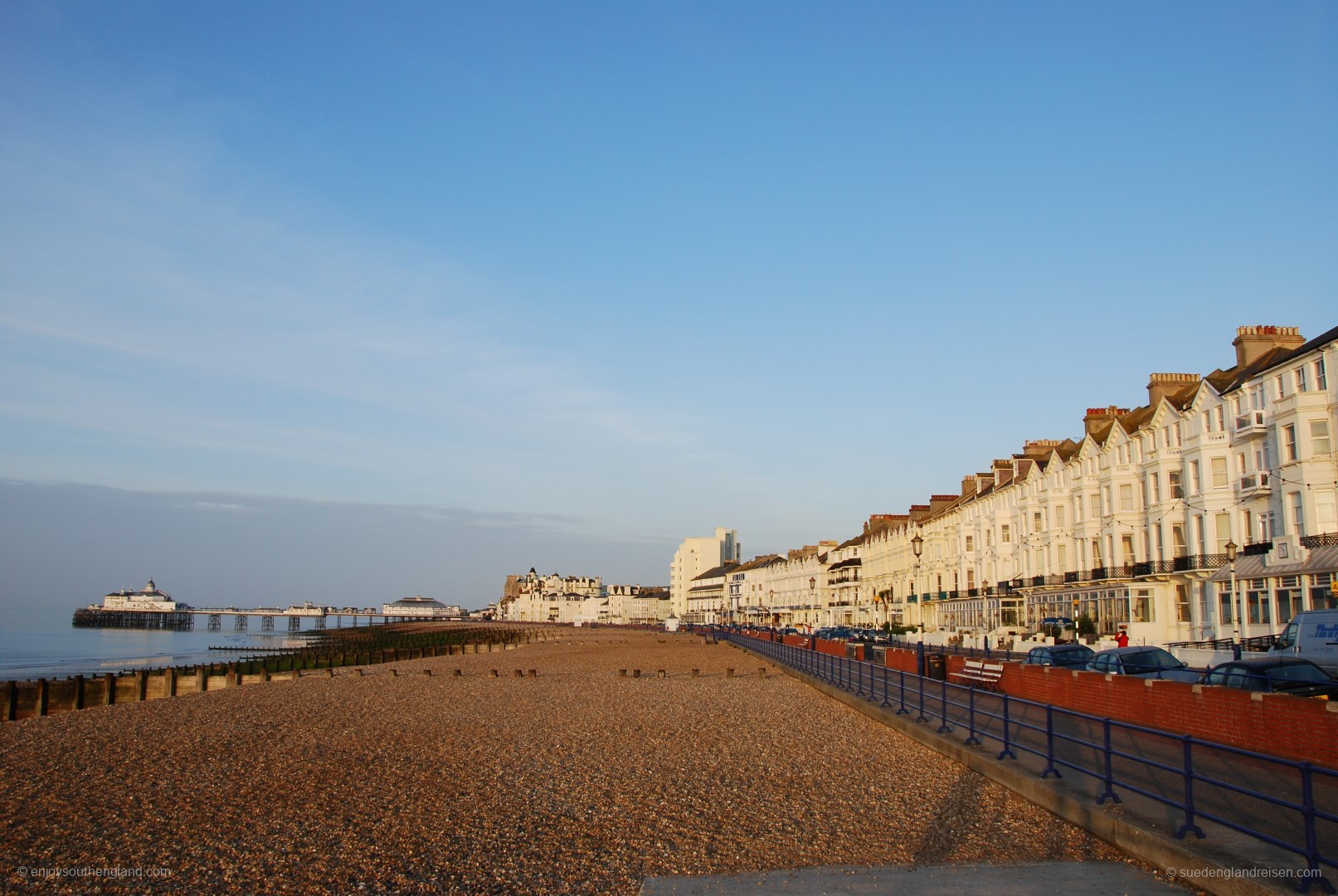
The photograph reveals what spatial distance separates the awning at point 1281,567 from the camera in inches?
1144

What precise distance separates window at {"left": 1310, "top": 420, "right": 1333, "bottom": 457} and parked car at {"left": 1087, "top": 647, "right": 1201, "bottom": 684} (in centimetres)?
1272

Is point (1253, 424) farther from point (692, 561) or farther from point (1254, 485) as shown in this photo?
point (692, 561)

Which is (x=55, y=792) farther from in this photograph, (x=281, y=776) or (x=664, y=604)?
(x=664, y=604)

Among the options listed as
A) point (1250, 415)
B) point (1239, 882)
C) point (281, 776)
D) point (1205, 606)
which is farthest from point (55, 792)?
point (1205, 606)

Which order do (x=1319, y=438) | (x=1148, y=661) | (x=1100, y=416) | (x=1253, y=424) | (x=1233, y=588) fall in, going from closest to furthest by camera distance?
(x=1148, y=661), (x=1319, y=438), (x=1253, y=424), (x=1233, y=588), (x=1100, y=416)

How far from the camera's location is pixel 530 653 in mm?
56344

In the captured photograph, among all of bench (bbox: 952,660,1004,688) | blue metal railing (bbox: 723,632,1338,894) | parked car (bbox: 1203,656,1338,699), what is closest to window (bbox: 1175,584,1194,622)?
bench (bbox: 952,660,1004,688)

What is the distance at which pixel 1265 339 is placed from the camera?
3641 centimetres

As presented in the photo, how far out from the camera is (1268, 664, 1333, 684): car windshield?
16.4m

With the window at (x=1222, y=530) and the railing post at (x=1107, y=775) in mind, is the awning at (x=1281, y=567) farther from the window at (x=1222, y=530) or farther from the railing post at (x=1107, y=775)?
the railing post at (x=1107, y=775)

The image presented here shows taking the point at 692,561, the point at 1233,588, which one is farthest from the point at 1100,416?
the point at 692,561

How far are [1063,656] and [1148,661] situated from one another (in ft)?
12.5

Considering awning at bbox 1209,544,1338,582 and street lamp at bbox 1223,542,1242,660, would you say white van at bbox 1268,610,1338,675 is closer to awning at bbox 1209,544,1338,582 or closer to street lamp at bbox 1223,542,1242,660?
awning at bbox 1209,544,1338,582

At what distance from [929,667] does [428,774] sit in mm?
16042
